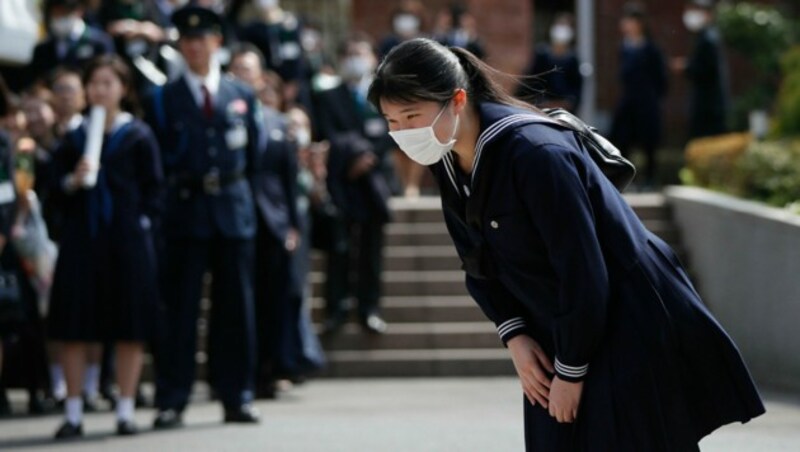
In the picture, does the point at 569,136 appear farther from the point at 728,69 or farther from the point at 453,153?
the point at 728,69

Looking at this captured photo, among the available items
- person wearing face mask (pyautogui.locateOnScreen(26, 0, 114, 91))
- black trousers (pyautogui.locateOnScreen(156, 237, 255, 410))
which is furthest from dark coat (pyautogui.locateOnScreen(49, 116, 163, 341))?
person wearing face mask (pyautogui.locateOnScreen(26, 0, 114, 91))

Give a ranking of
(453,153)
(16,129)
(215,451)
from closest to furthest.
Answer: (453,153), (215,451), (16,129)

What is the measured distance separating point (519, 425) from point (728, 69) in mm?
15996

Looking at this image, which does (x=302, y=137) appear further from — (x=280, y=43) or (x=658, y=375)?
(x=658, y=375)

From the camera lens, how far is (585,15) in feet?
82.1

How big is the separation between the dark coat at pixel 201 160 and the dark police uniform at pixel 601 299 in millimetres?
5727

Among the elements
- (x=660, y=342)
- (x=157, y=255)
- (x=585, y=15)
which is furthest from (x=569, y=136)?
(x=585, y=15)

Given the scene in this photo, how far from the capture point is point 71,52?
1425 cm

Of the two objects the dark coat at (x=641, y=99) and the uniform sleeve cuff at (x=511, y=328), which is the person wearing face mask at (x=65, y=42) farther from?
the uniform sleeve cuff at (x=511, y=328)

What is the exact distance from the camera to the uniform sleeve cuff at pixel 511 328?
5.36 m

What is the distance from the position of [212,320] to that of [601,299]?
6296mm

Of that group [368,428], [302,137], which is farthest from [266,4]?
[368,428]

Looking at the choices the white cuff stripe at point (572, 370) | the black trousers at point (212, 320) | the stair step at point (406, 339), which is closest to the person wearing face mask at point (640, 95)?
the stair step at point (406, 339)

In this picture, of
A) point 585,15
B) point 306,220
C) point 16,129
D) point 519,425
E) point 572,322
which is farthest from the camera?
point 585,15
